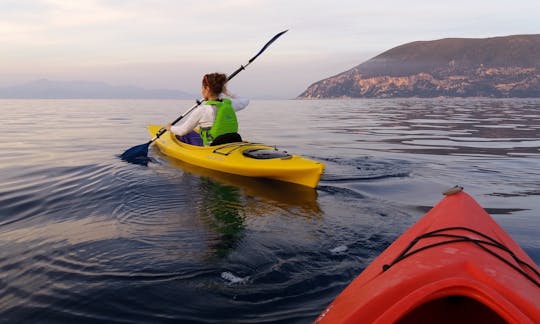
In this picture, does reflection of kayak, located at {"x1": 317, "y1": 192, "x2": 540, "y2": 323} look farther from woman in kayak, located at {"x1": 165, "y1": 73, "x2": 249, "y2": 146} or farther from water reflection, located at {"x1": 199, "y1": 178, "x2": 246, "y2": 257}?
woman in kayak, located at {"x1": 165, "y1": 73, "x2": 249, "y2": 146}

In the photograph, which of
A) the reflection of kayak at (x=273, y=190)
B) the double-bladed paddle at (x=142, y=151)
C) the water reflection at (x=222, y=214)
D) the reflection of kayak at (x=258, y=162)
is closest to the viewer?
the water reflection at (x=222, y=214)

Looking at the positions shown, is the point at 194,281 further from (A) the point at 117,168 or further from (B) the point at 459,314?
(A) the point at 117,168

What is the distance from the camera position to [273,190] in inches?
279

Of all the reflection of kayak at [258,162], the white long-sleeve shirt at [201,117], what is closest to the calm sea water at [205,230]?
the reflection of kayak at [258,162]

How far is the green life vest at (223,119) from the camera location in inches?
316

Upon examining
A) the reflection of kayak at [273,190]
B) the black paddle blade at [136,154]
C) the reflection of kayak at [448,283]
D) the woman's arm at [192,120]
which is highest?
the woman's arm at [192,120]

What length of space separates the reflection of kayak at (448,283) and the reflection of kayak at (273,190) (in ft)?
9.79

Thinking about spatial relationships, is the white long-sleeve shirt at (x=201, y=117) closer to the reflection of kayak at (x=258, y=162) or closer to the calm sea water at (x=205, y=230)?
the reflection of kayak at (x=258, y=162)

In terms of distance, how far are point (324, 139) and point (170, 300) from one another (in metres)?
12.0

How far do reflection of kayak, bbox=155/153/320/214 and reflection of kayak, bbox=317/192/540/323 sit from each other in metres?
2.98

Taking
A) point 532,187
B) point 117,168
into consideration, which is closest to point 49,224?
point 117,168

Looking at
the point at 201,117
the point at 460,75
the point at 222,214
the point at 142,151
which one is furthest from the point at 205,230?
the point at 460,75

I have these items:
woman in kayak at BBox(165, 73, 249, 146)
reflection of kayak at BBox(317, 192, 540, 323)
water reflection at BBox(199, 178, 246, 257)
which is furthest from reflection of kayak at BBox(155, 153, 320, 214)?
reflection of kayak at BBox(317, 192, 540, 323)

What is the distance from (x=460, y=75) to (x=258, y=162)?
171m
